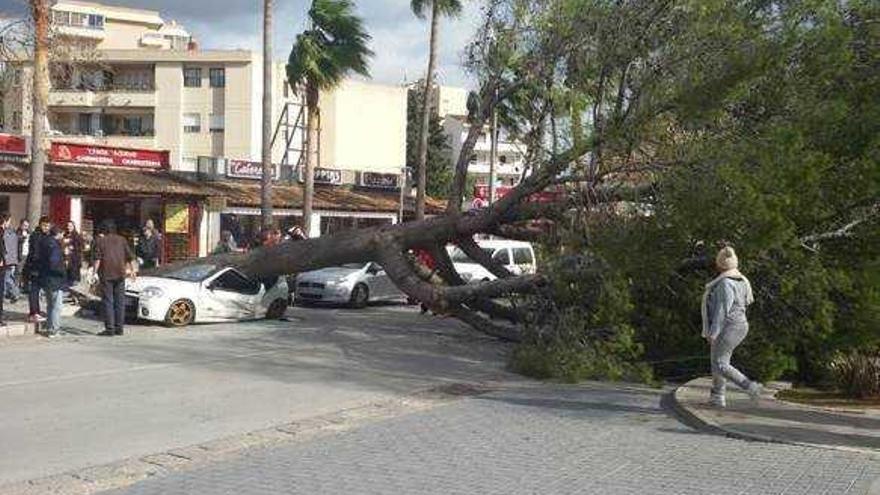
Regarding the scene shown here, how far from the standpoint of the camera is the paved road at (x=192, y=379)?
8.78m

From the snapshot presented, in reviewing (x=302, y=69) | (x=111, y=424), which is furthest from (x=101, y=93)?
(x=111, y=424)

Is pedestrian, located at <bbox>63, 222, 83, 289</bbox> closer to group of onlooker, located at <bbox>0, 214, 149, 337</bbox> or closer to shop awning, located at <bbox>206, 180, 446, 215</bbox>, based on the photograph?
group of onlooker, located at <bbox>0, 214, 149, 337</bbox>

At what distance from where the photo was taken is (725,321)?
34.7ft

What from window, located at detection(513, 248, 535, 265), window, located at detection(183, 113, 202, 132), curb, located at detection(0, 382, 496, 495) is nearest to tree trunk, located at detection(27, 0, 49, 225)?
window, located at detection(513, 248, 535, 265)

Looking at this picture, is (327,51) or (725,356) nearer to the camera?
(725,356)

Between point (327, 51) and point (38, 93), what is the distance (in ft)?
45.1

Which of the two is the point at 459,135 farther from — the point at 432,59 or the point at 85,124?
the point at 432,59

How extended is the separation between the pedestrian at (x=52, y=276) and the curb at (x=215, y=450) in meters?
6.83

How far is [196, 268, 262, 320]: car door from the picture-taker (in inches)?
738

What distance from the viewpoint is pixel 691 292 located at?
14.6m

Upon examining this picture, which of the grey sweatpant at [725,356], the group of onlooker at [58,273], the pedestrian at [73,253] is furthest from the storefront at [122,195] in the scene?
the grey sweatpant at [725,356]

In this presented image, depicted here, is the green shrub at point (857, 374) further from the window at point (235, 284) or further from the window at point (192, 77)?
the window at point (192, 77)

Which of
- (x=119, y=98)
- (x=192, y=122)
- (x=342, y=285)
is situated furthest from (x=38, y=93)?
(x=119, y=98)

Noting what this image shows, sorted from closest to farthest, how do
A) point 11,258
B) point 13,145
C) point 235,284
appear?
point 235,284 < point 11,258 < point 13,145
